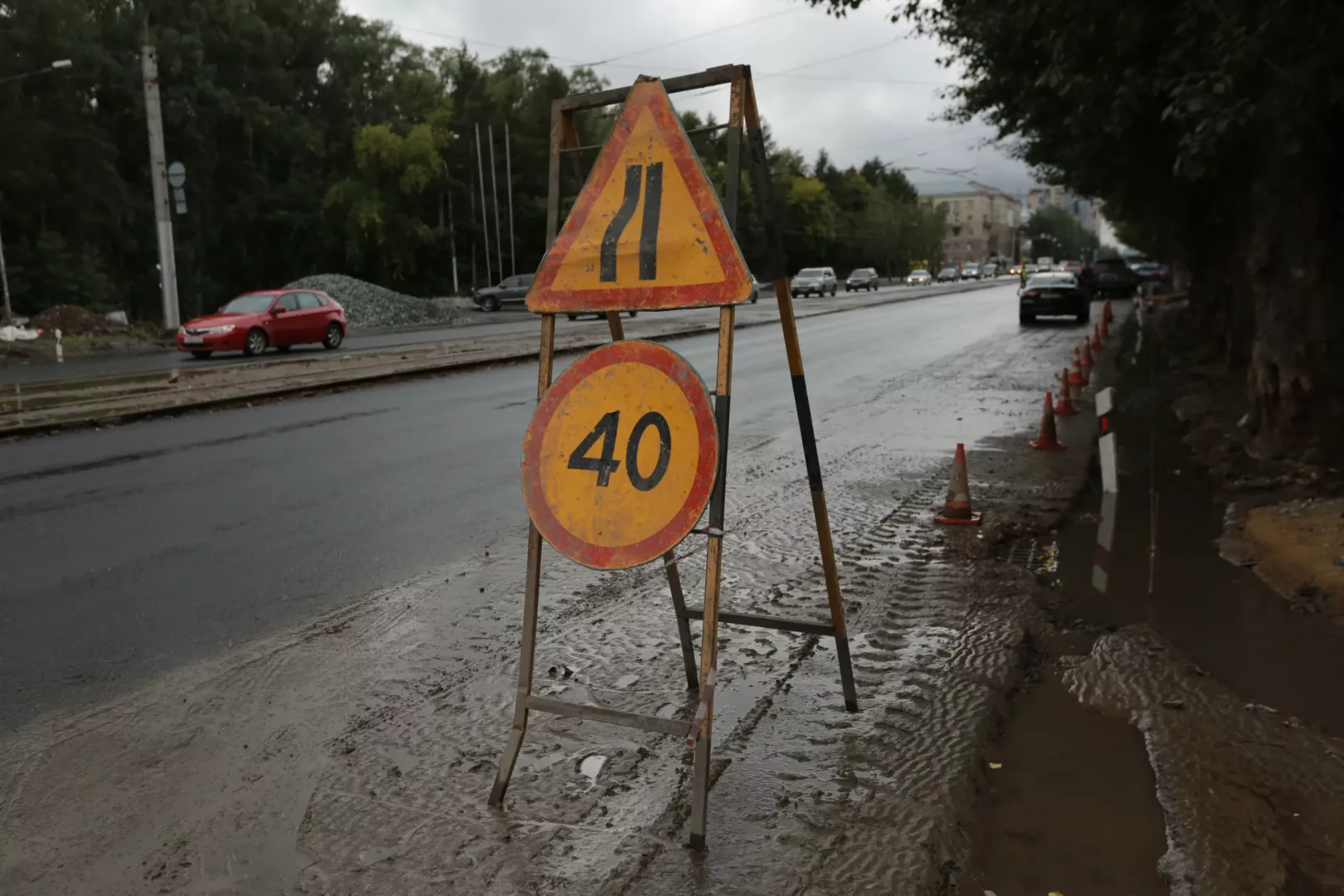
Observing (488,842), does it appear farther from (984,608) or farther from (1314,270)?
(1314,270)

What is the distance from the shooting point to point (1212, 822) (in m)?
3.52

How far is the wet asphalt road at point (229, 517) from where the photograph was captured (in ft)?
17.6

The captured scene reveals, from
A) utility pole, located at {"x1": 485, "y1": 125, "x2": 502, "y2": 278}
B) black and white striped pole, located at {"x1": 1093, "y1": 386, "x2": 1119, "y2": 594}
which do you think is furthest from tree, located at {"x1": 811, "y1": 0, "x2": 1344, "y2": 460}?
utility pole, located at {"x1": 485, "y1": 125, "x2": 502, "y2": 278}

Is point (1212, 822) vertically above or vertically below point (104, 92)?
below

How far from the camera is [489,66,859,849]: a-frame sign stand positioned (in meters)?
3.37

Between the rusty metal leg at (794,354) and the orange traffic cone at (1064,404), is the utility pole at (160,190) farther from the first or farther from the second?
the rusty metal leg at (794,354)

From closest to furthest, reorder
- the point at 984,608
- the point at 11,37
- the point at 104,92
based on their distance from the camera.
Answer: the point at 984,608, the point at 11,37, the point at 104,92

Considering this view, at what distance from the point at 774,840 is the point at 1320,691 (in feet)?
9.23

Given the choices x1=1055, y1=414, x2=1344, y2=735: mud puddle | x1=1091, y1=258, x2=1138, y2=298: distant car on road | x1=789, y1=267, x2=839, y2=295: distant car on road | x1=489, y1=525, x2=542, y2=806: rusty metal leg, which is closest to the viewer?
x1=489, y1=525, x2=542, y2=806: rusty metal leg

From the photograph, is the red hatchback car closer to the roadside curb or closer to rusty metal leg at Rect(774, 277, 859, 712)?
the roadside curb

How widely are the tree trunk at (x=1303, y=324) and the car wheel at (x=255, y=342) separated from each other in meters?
20.5

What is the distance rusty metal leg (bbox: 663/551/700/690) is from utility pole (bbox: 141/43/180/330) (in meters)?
30.2

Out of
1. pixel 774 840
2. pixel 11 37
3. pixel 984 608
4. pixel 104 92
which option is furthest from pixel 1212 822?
pixel 104 92

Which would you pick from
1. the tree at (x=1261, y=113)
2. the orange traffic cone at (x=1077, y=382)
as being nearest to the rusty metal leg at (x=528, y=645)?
the tree at (x=1261, y=113)
